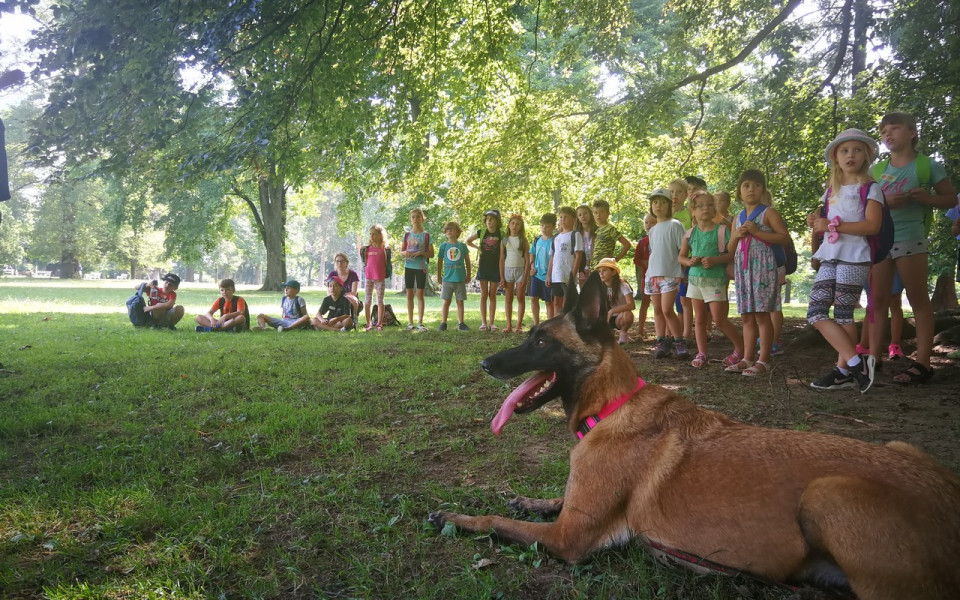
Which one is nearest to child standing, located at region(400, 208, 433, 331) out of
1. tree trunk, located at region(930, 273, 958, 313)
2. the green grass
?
the green grass

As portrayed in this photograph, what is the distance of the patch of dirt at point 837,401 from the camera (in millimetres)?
4223

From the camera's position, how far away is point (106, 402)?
17.7 ft

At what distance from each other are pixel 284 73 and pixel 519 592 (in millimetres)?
6702

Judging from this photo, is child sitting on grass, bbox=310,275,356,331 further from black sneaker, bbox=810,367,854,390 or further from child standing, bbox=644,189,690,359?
black sneaker, bbox=810,367,854,390

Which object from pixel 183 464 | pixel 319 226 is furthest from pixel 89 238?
pixel 183 464

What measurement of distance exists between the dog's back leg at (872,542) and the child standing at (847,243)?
154 inches

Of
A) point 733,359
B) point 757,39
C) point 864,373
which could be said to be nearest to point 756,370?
point 733,359

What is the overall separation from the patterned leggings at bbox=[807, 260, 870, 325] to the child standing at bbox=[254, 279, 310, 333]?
9910 millimetres

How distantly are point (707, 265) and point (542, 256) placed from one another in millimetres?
4404

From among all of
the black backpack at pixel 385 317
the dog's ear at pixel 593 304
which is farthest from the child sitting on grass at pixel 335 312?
the dog's ear at pixel 593 304

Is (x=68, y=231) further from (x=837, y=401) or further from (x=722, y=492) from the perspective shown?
(x=722, y=492)

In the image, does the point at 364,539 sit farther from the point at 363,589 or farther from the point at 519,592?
the point at 519,592

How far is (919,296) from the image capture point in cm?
572

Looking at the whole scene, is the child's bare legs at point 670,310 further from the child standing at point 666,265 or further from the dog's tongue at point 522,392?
the dog's tongue at point 522,392
